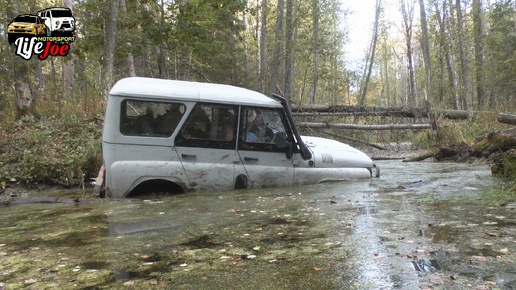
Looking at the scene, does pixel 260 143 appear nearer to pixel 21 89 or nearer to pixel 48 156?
pixel 48 156

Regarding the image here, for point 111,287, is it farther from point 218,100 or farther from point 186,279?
point 218,100

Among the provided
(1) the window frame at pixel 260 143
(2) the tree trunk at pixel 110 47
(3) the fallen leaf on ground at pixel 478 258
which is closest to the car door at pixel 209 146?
(1) the window frame at pixel 260 143

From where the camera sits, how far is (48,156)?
8.26 metres

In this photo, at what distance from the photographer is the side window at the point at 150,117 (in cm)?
578

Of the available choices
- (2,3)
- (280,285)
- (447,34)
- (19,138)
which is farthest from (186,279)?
(447,34)

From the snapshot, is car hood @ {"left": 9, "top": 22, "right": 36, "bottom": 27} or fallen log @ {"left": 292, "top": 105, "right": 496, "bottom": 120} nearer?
car hood @ {"left": 9, "top": 22, "right": 36, "bottom": 27}

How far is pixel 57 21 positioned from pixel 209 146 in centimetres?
955

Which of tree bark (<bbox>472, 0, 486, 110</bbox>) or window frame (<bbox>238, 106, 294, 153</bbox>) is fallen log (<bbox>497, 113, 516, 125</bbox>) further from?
tree bark (<bbox>472, 0, 486, 110</bbox>)

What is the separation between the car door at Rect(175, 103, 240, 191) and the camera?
19.8ft

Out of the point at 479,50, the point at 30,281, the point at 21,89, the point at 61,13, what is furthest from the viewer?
the point at 479,50

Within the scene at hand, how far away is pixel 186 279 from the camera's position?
8.05ft

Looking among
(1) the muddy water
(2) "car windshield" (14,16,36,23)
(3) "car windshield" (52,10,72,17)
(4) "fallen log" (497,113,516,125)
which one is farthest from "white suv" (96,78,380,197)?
(3) "car windshield" (52,10,72,17)

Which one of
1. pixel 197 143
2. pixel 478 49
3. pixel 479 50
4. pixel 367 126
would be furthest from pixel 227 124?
pixel 478 49

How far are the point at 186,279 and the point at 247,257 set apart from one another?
563 millimetres
